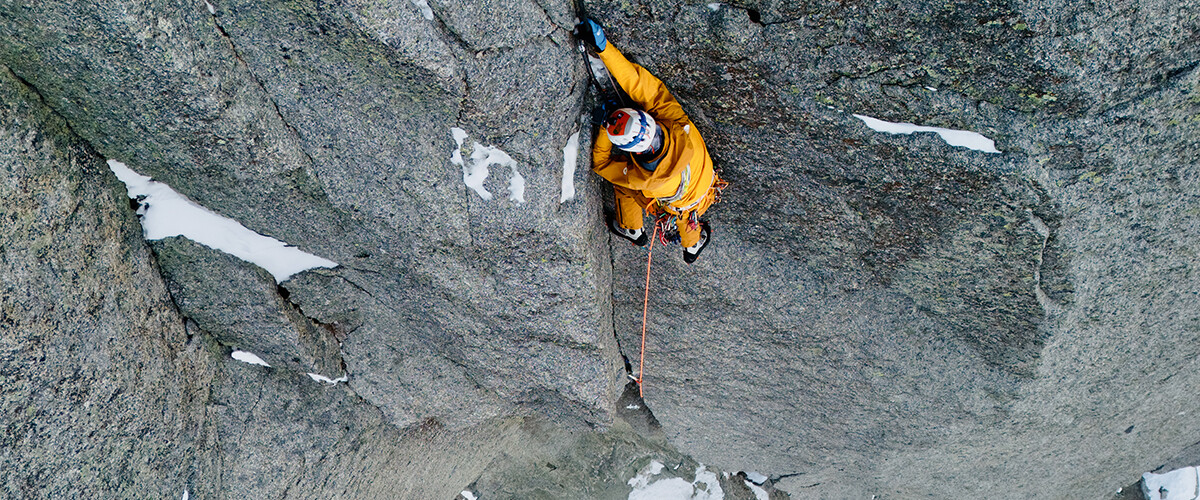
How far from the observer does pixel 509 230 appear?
4.16 meters

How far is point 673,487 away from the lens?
8.67 meters

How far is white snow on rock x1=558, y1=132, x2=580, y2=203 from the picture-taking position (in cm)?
410

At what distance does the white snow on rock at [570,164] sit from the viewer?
161 inches

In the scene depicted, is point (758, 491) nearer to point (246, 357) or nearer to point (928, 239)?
point (928, 239)

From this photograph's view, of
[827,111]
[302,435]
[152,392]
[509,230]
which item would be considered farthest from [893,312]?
[152,392]

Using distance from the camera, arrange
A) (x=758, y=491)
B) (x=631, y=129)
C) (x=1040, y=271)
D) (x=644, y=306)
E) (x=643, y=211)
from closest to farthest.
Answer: (x=631, y=129)
(x=1040, y=271)
(x=643, y=211)
(x=644, y=306)
(x=758, y=491)

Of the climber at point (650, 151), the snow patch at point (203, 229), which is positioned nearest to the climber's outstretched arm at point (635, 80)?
the climber at point (650, 151)

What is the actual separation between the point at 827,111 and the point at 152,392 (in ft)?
15.1

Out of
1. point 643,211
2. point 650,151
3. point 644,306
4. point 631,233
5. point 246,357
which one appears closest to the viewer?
point 650,151

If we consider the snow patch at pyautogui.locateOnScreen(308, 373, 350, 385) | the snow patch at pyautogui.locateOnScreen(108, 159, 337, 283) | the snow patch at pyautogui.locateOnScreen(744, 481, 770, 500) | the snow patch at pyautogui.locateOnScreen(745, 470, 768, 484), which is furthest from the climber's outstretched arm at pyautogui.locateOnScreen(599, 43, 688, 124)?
the snow patch at pyautogui.locateOnScreen(744, 481, 770, 500)

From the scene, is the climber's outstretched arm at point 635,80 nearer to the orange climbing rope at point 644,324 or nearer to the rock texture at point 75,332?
the orange climbing rope at point 644,324

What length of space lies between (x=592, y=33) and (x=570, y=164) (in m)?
0.85

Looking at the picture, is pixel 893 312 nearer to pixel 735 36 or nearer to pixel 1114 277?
pixel 1114 277

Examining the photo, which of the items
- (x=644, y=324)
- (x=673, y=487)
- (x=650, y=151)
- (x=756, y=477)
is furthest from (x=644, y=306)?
(x=673, y=487)
